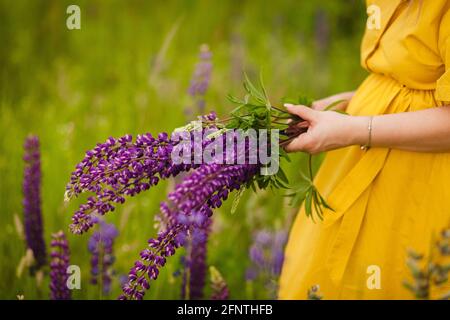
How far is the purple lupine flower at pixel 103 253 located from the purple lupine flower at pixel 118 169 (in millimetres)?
504

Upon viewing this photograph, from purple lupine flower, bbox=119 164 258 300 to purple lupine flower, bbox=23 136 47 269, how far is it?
0.84 metres

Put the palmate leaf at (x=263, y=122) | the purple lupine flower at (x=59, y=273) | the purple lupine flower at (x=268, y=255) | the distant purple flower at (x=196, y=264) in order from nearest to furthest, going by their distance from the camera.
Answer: the palmate leaf at (x=263, y=122) < the purple lupine flower at (x=59, y=273) < the distant purple flower at (x=196, y=264) < the purple lupine flower at (x=268, y=255)

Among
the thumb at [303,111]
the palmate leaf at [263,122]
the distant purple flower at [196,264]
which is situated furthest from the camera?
the distant purple flower at [196,264]

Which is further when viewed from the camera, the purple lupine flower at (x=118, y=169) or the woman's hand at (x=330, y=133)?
the woman's hand at (x=330, y=133)

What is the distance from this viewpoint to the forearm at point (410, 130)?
4.96 ft

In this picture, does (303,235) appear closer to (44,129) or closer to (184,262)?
(184,262)

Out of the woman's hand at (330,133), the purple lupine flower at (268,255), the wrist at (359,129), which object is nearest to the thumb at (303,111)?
the woman's hand at (330,133)

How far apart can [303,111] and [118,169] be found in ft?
1.78

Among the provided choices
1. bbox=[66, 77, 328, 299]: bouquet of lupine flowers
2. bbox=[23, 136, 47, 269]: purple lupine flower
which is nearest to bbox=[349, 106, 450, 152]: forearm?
bbox=[66, 77, 328, 299]: bouquet of lupine flowers

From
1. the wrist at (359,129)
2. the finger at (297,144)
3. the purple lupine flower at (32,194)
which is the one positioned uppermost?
the wrist at (359,129)

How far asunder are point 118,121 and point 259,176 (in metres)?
1.78

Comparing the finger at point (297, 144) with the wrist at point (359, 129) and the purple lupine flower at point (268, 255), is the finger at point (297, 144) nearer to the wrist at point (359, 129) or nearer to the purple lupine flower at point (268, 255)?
the wrist at point (359, 129)

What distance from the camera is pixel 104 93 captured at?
386 cm

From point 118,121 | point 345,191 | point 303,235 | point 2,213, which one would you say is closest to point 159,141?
point 345,191
